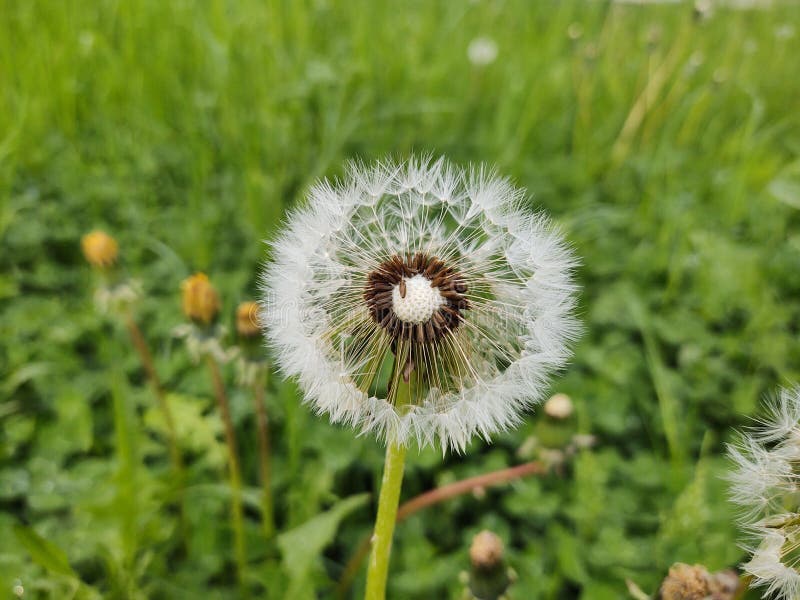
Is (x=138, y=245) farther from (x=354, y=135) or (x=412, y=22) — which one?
(x=412, y=22)

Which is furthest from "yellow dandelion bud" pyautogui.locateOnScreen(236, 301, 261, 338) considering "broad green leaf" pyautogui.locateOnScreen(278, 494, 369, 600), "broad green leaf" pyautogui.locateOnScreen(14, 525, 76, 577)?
"broad green leaf" pyautogui.locateOnScreen(14, 525, 76, 577)

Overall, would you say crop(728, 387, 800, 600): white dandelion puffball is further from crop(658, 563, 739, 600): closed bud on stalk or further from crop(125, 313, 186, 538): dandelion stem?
crop(125, 313, 186, 538): dandelion stem

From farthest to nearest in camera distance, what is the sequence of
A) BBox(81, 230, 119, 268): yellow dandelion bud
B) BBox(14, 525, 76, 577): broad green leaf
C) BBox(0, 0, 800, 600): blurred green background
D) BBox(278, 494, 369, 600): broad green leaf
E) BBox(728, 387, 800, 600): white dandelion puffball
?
BBox(81, 230, 119, 268): yellow dandelion bud
BBox(0, 0, 800, 600): blurred green background
BBox(278, 494, 369, 600): broad green leaf
BBox(14, 525, 76, 577): broad green leaf
BBox(728, 387, 800, 600): white dandelion puffball

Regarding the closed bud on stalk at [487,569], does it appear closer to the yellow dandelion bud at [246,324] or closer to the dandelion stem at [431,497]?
the dandelion stem at [431,497]

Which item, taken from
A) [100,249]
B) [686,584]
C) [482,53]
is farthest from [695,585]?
[482,53]

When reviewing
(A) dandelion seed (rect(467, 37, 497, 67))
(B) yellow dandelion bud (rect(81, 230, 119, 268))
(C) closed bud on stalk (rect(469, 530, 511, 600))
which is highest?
(A) dandelion seed (rect(467, 37, 497, 67))

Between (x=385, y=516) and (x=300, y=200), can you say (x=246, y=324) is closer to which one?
(x=385, y=516)

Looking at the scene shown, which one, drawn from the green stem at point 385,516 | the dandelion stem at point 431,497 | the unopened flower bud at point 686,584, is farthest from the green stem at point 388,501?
the unopened flower bud at point 686,584
